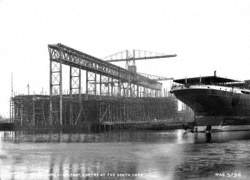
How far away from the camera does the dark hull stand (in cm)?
4625

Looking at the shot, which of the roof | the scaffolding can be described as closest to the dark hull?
the roof

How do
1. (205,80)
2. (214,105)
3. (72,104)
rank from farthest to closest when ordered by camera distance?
(72,104) < (205,80) < (214,105)

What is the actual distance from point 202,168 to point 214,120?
3159 centimetres

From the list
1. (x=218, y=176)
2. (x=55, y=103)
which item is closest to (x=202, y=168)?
(x=218, y=176)

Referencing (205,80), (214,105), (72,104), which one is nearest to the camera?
(214,105)

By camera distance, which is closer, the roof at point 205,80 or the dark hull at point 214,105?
the dark hull at point 214,105

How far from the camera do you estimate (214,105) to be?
155 ft

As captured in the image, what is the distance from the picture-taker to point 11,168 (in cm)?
1694

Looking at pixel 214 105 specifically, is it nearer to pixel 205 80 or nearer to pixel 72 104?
pixel 205 80

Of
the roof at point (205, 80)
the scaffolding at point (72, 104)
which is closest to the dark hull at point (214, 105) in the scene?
the roof at point (205, 80)

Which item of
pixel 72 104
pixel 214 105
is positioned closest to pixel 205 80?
pixel 214 105

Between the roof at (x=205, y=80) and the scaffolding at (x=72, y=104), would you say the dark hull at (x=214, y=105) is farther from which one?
the scaffolding at (x=72, y=104)

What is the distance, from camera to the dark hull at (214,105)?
4625 cm

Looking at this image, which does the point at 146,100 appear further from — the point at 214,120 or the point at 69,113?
Result: the point at 214,120
